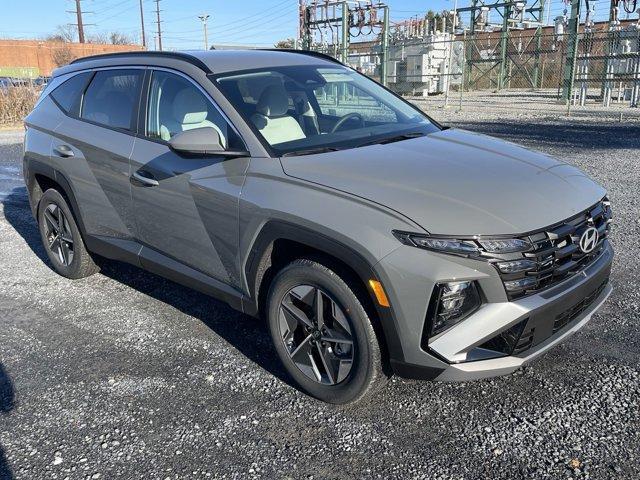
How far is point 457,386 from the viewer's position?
3.34 m

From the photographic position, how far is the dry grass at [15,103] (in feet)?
66.1

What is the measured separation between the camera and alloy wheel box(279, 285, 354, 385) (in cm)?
301

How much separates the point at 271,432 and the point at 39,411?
52.7 inches

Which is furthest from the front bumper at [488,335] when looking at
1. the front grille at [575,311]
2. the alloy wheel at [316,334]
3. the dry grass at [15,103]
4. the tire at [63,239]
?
the dry grass at [15,103]

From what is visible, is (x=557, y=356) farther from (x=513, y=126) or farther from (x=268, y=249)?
(x=513, y=126)

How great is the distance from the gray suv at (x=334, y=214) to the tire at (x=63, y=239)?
220 millimetres

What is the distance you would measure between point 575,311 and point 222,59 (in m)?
2.77

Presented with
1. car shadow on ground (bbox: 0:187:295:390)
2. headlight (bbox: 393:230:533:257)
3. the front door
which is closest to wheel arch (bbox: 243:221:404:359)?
the front door

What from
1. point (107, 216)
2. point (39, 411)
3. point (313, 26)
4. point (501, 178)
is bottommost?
point (39, 411)

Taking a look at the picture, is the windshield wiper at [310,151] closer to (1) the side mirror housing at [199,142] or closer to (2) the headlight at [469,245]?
(1) the side mirror housing at [199,142]

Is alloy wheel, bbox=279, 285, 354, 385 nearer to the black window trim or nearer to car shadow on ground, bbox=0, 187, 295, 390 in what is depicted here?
car shadow on ground, bbox=0, 187, 295, 390

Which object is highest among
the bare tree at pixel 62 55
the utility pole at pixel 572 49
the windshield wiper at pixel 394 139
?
the bare tree at pixel 62 55

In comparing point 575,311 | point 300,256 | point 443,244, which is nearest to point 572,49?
point 575,311

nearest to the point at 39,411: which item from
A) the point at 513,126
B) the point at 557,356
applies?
the point at 557,356
